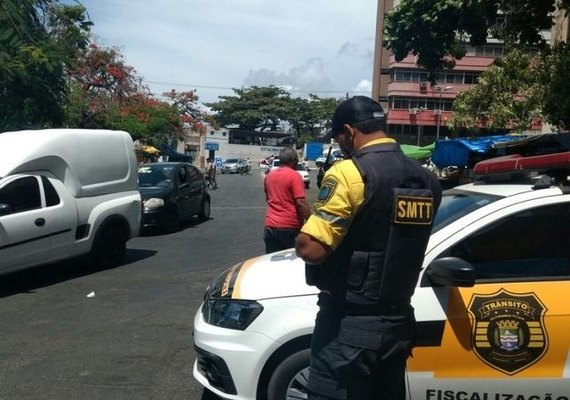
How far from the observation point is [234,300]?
3875 mm

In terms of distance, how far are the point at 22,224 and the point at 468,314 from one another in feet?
20.3

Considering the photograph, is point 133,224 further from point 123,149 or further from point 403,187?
point 403,187

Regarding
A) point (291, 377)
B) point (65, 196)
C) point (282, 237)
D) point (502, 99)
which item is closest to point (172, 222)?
point (65, 196)

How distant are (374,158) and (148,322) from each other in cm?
459

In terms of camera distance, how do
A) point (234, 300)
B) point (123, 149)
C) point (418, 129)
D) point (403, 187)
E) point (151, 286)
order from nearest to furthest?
point (403, 187) → point (234, 300) → point (151, 286) → point (123, 149) → point (418, 129)

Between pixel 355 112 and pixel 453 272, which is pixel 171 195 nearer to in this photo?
pixel 453 272

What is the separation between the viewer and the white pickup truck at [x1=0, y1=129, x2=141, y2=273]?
799 centimetres

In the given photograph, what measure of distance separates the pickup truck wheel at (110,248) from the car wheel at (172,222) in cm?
356

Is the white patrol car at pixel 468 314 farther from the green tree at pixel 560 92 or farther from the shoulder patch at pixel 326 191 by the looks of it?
the green tree at pixel 560 92

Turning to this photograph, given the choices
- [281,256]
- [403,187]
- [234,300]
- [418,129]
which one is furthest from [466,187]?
[418,129]

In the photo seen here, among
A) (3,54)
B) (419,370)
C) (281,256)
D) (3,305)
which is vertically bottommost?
(3,305)

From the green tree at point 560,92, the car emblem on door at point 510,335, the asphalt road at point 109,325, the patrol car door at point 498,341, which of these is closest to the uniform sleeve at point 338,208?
the patrol car door at point 498,341

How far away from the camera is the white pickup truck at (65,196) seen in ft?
26.2

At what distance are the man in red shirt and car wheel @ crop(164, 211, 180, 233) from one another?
7545 millimetres
